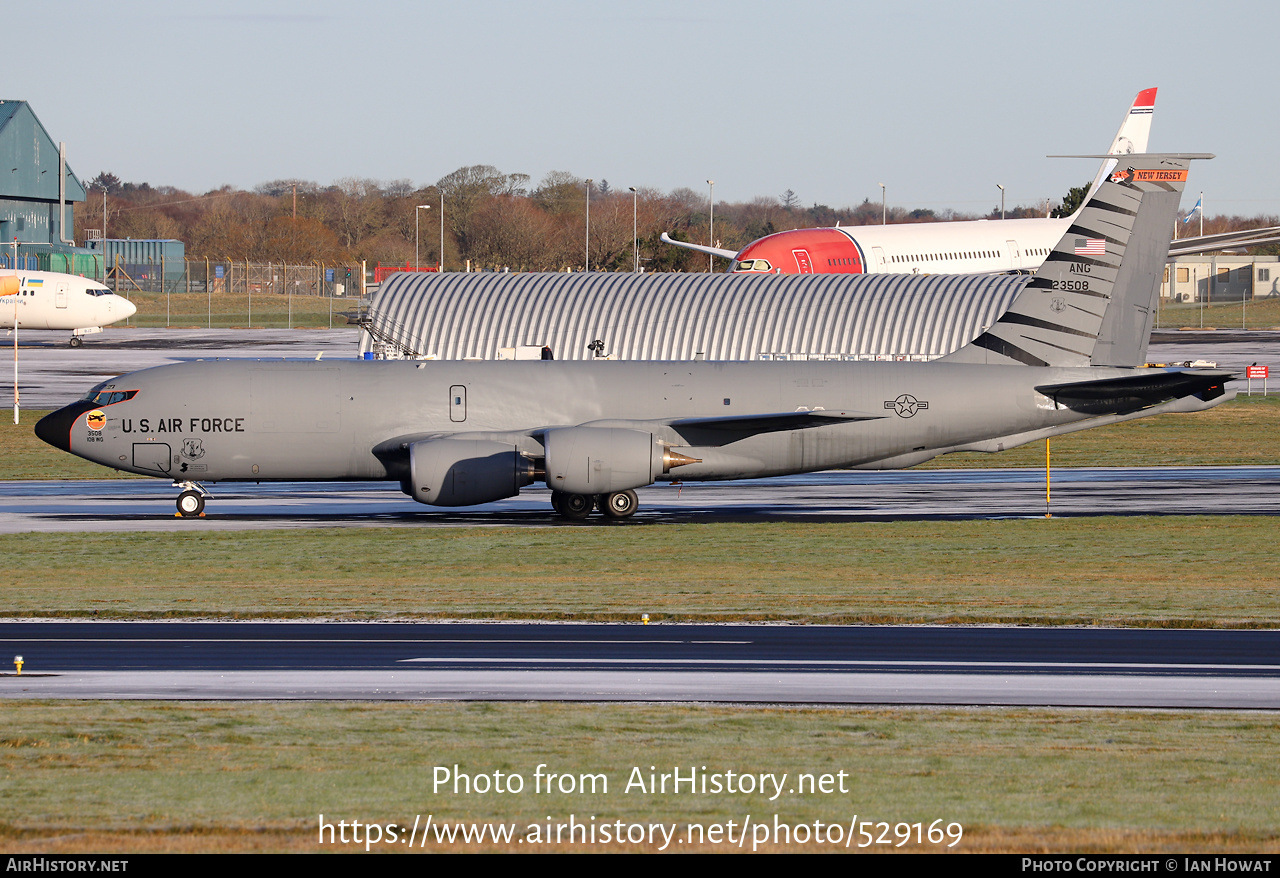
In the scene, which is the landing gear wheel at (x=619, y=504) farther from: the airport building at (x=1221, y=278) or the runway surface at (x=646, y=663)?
the airport building at (x=1221, y=278)

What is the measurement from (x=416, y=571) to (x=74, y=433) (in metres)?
13.4

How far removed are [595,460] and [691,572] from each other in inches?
302

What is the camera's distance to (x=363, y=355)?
60.7 metres

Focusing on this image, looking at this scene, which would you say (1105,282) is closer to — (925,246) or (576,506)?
(576,506)

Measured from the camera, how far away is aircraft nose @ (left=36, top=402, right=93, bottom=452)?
3691cm

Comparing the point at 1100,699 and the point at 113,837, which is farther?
the point at 1100,699

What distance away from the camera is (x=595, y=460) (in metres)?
35.6

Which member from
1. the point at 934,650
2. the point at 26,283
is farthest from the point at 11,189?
the point at 934,650

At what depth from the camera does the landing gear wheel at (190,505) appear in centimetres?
3719

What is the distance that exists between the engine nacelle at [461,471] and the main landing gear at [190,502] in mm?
5904

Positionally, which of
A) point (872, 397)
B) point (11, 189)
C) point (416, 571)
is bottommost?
point (416, 571)

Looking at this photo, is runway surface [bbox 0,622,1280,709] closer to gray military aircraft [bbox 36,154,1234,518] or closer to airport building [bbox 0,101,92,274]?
gray military aircraft [bbox 36,154,1234,518]
